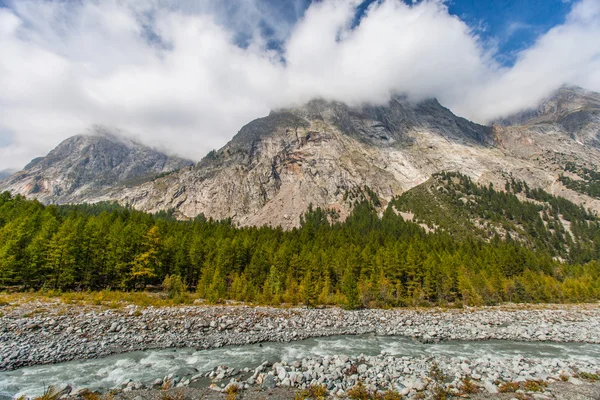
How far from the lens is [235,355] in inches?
968

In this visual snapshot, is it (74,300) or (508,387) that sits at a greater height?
(508,387)

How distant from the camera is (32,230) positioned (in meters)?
50.2

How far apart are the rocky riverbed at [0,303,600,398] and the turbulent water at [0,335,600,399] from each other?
1.44 metres

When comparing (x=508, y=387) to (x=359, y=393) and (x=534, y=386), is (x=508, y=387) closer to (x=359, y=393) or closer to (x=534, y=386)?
(x=534, y=386)

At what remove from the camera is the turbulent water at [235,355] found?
17812 millimetres

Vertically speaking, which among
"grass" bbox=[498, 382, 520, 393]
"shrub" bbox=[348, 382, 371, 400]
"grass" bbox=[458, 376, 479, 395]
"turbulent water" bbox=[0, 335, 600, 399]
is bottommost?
"turbulent water" bbox=[0, 335, 600, 399]

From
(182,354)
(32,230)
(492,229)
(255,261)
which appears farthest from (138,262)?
(492,229)

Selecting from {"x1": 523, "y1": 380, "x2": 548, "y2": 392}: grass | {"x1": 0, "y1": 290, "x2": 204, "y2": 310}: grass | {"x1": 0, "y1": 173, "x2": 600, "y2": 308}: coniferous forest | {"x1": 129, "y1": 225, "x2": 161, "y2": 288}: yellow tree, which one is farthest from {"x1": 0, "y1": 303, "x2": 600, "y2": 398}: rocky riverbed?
{"x1": 129, "y1": 225, "x2": 161, "y2": 288}: yellow tree

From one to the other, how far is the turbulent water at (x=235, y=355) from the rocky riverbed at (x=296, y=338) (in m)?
1.44

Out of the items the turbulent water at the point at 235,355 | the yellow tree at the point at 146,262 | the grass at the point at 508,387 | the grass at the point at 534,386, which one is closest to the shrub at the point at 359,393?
the grass at the point at 508,387

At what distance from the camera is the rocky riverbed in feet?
59.4

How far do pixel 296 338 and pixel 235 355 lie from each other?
349 inches

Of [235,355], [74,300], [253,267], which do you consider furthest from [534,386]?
[253,267]

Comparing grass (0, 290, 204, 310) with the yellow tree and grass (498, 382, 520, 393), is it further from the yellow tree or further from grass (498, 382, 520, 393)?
grass (498, 382, 520, 393)
